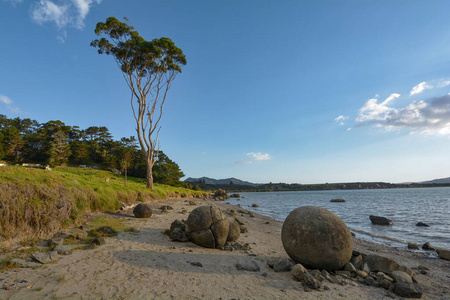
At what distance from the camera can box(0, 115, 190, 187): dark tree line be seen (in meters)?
54.9

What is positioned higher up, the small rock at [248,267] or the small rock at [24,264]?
the small rock at [24,264]

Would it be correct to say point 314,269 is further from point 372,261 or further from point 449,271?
point 449,271

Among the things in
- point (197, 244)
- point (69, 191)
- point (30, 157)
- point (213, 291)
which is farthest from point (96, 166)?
point (213, 291)

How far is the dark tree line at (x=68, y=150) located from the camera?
180 feet

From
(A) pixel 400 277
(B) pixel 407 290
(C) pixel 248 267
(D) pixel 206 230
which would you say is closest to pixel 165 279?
(C) pixel 248 267

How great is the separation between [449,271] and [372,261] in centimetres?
441

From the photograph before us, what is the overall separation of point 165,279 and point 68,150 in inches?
2744

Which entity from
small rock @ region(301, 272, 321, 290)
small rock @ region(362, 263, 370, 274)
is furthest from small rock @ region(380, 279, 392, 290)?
small rock @ region(301, 272, 321, 290)

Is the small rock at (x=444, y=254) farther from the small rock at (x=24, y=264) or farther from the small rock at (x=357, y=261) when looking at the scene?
the small rock at (x=24, y=264)

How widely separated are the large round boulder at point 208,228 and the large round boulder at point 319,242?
343 cm

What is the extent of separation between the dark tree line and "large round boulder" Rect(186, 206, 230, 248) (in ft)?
120

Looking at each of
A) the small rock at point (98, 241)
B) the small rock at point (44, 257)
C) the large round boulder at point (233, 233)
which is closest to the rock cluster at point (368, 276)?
the large round boulder at point (233, 233)

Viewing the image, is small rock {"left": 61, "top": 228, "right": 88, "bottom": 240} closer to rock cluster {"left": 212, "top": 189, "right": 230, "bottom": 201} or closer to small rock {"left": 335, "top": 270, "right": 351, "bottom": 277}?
small rock {"left": 335, "top": 270, "right": 351, "bottom": 277}

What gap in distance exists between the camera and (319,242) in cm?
735
